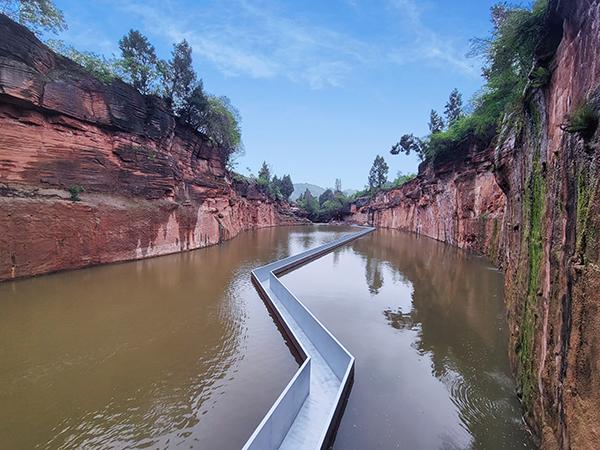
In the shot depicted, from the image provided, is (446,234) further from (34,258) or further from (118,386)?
(34,258)

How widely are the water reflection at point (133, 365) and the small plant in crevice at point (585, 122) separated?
5330mm

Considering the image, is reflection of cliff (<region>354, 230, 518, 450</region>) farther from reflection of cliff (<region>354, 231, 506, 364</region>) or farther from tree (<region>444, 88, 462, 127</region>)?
tree (<region>444, 88, 462, 127</region>)

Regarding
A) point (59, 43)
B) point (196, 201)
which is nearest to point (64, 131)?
point (59, 43)

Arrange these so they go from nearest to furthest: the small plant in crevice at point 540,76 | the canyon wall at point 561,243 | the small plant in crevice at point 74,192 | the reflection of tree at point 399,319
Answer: the canyon wall at point 561,243 → the small plant in crevice at point 540,76 → the reflection of tree at point 399,319 → the small plant in crevice at point 74,192

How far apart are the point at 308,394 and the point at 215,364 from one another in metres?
2.02

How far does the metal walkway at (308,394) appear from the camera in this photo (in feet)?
10.3

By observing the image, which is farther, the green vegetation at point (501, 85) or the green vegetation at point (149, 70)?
the green vegetation at point (149, 70)

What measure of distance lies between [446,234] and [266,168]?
138 feet

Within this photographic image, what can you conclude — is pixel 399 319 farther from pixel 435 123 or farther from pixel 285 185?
pixel 285 185

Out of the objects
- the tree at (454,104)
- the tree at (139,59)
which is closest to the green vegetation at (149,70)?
the tree at (139,59)

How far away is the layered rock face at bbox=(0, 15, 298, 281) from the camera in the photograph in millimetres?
9367

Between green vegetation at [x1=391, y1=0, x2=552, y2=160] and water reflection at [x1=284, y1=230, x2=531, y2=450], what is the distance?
13.8 ft

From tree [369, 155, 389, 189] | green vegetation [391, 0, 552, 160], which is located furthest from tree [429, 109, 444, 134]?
tree [369, 155, 389, 189]

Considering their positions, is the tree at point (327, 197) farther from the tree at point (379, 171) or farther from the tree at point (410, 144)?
the tree at point (410, 144)
